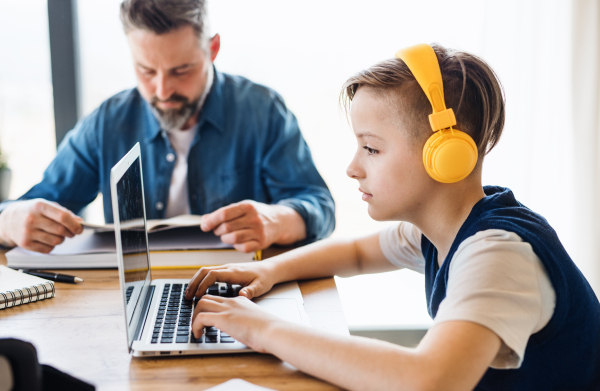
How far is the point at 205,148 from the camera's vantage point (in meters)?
1.73

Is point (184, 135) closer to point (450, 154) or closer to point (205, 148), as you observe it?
point (205, 148)

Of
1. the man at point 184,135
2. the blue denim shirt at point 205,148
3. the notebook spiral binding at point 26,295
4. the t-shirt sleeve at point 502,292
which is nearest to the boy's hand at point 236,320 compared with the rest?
the t-shirt sleeve at point 502,292

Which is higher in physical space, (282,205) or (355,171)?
(355,171)

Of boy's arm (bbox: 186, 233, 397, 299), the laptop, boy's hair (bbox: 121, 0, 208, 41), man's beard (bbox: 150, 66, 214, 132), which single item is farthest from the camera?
man's beard (bbox: 150, 66, 214, 132)

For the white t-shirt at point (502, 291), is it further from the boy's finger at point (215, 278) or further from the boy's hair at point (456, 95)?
the boy's finger at point (215, 278)

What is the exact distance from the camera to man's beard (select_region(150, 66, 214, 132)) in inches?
66.9

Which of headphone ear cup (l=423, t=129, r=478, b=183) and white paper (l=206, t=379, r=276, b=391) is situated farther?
headphone ear cup (l=423, t=129, r=478, b=183)

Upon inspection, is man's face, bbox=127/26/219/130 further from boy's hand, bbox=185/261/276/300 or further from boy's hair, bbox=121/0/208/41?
boy's hand, bbox=185/261/276/300

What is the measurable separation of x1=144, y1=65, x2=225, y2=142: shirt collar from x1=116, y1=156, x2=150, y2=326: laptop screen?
76 centimetres

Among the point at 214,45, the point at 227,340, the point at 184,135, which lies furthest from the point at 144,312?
the point at 214,45

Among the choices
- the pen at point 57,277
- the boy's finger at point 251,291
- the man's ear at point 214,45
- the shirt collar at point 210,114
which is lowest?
the pen at point 57,277

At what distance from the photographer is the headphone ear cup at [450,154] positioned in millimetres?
760

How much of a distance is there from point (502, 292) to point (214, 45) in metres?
1.41

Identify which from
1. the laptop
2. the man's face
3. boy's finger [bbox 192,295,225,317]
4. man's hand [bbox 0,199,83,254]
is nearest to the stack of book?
man's hand [bbox 0,199,83,254]
